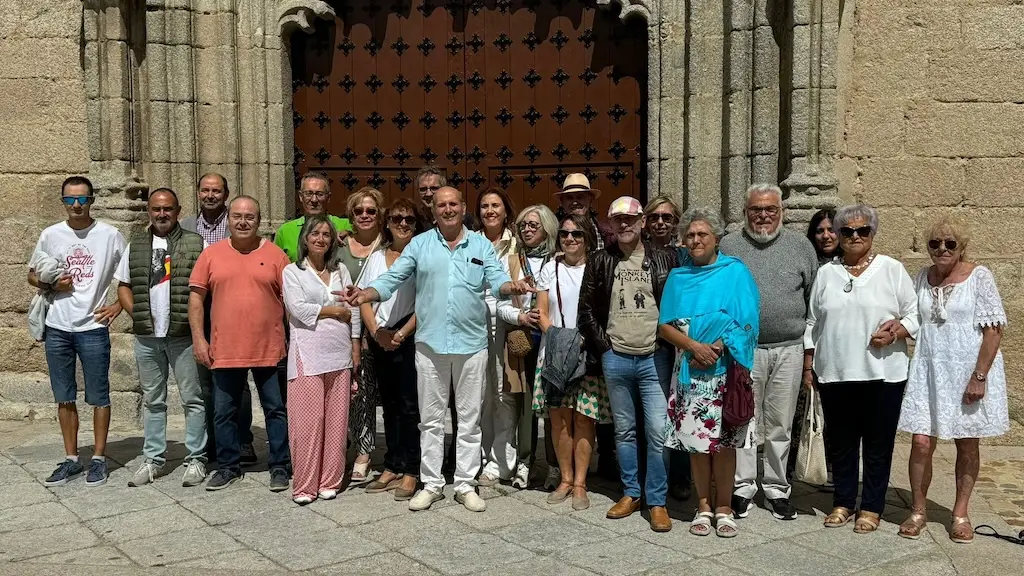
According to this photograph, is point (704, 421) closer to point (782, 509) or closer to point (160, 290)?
point (782, 509)

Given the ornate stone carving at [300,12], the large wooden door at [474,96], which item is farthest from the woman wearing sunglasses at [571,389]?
the ornate stone carving at [300,12]

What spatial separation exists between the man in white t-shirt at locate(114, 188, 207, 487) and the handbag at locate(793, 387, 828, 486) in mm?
3216

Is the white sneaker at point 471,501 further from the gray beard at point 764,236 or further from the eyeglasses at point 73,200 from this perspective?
the eyeglasses at point 73,200

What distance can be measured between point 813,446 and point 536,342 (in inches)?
59.8

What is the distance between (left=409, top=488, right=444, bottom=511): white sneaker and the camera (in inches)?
183

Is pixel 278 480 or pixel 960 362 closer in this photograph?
pixel 960 362

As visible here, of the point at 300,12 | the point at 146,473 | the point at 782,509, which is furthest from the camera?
the point at 300,12

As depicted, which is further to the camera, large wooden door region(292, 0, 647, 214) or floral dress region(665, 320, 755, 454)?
large wooden door region(292, 0, 647, 214)

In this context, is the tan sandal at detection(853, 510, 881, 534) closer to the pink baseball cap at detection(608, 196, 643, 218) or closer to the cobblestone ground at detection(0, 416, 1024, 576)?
the cobblestone ground at detection(0, 416, 1024, 576)

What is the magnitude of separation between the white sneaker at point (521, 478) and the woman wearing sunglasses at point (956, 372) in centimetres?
189

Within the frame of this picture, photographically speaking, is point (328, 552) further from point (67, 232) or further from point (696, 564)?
point (67, 232)

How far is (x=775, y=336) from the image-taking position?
4598 millimetres

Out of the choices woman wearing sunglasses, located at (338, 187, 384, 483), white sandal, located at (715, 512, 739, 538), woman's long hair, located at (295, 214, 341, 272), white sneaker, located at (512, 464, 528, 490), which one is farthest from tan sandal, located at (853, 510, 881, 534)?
woman's long hair, located at (295, 214, 341, 272)

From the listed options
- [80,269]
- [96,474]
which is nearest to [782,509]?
[96,474]
